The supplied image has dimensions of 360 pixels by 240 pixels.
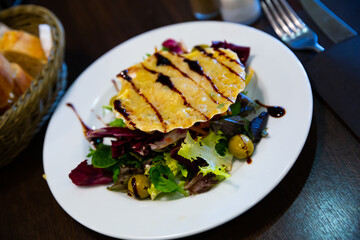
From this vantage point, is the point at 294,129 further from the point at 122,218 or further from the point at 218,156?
the point at 122,218

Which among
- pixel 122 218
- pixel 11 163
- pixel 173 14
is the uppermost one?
pixel 173 14

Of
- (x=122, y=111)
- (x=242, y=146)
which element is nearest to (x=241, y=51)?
(x=242, y=146)

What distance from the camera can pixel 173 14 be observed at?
3680 millimetres

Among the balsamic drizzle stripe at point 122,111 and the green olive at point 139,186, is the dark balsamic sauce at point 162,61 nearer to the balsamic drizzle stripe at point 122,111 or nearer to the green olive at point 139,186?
the balsamic drizzle stripe at point 122,111

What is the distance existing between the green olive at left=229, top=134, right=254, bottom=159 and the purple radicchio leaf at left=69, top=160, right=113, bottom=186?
880 mm

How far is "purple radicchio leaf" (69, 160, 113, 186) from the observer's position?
234 centimetres

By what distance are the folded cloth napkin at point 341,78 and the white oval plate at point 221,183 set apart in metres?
0.16

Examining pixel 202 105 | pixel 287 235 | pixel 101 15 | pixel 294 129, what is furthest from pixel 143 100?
pixel 101 15

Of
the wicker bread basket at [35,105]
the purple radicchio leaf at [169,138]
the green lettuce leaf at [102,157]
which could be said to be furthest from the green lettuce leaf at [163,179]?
the wicker bread basket at [35,105]

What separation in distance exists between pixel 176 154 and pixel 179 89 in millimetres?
437

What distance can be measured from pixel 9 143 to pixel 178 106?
1371 mm

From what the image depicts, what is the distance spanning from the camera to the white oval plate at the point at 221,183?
1.86 m

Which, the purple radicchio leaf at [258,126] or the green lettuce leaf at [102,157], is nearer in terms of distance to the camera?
the purple radicchio leaf at [258,126]

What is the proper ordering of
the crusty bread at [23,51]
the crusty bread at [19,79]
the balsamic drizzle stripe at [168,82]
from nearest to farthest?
the balsamic drizzle stripe at [168,82] < the crusty bread at [19,79] < the crusty bread at [23,51]
